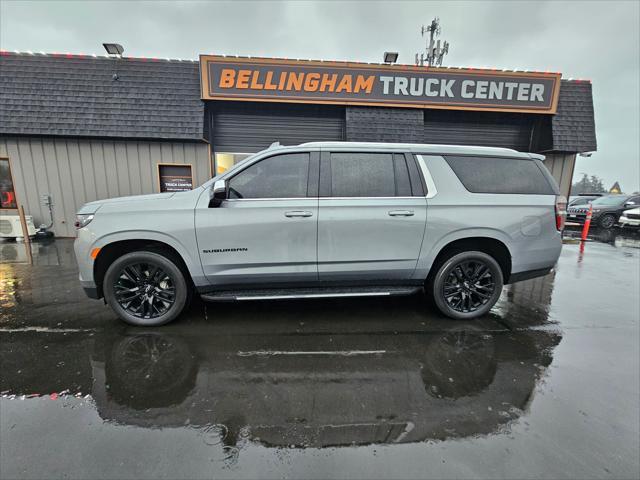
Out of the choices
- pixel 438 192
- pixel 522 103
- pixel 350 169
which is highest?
pixel 522 103

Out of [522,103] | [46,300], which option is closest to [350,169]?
[46,300]

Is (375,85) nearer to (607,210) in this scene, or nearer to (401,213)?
(401,213)

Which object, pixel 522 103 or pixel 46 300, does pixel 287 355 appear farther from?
pixel 522 103

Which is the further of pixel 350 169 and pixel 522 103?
pixel 522 103

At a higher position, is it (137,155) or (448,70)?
(448,70)

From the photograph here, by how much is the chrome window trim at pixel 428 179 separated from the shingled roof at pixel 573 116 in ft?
27.7

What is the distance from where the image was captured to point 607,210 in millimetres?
13086

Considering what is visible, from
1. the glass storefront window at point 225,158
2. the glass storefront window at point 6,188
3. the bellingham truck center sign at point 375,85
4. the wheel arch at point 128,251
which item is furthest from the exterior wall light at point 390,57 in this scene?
the glass storefront window at point 6,188

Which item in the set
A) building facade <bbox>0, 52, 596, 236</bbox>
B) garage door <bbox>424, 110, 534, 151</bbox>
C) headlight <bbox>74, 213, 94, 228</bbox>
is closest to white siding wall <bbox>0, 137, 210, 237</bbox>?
building facade <bbox>0, 52, 596, 236</bbox>

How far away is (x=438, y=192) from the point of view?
11.8ft

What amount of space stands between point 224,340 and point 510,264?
347 cm

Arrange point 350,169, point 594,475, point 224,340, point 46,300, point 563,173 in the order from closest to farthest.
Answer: point 594,475 → point 224,340 → point 350,169 → point 46,300 → point 563,173

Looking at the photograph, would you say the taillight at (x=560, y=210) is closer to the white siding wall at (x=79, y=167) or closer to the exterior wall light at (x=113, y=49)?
the white siding wall at (x=79, y=167)

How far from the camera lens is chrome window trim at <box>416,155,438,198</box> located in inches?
141
